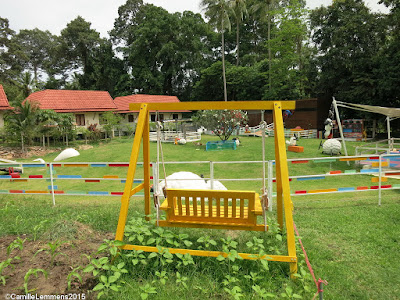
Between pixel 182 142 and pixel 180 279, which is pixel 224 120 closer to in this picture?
pixel 182 142

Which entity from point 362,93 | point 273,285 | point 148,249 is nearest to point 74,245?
point 148,249

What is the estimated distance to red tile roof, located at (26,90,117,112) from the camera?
84.9 ft

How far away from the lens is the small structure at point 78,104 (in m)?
26.0

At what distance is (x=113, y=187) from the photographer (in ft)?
32.5

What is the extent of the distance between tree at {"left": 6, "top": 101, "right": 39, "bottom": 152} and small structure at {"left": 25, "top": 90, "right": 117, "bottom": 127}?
5.76 meters

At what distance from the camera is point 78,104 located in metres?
27.1

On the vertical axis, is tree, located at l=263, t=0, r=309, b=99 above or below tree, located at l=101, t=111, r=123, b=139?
above

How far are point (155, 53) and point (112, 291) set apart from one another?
45026 millimetres

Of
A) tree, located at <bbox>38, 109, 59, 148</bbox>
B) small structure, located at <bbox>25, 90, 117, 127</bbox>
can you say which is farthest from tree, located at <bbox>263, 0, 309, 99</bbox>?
tree, located at <bbox>38, 109, 59, 148</bbox>

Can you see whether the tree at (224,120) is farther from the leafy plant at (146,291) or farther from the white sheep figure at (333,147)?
the leafy plant at (146,291)

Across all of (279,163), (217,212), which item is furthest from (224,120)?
(217,212)

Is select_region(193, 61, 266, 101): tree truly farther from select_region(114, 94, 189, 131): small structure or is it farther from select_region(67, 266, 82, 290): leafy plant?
select_region(67, 266, 82, 290): leafy plant

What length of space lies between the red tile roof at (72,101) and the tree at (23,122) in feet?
18.6

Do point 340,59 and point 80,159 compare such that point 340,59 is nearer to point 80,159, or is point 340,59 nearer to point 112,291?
point 80,159
